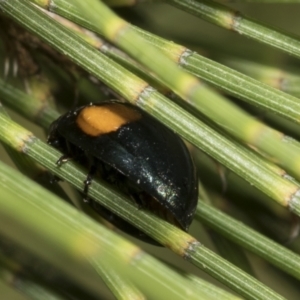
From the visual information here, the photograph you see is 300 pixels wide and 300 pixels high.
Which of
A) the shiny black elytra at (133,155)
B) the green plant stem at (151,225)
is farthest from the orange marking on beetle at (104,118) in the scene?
the green plant stem at (151,225)

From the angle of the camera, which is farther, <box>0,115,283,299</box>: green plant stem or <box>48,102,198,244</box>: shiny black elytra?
<box>48,102,198,244</box>: shiny black elytra

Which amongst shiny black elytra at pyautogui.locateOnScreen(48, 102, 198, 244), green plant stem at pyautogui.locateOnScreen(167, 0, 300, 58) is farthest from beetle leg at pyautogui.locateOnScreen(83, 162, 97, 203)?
green plant stem at pyautogui.locateOnScreen(167, 0, 300, 58)

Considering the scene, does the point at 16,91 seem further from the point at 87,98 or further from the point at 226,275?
the point at 226,275

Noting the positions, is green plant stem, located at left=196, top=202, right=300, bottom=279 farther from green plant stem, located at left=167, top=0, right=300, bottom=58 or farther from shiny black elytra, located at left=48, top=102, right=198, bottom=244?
green plant stem, located at left=167, top=0, right=300, bottom=58

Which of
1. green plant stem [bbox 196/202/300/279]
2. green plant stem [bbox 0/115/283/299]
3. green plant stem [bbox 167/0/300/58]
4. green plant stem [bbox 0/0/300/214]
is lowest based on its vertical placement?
green plant stem [bbox 0/115/283/299]

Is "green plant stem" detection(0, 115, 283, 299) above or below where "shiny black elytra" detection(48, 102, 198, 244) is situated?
below

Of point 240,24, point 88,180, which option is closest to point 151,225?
point 88,180
